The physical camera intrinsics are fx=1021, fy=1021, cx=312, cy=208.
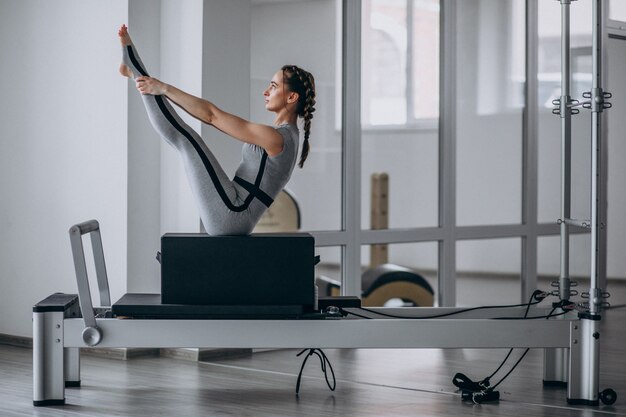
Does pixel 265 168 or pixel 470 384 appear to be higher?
pixel 265 168

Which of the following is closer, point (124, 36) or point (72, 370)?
point (124, 36)

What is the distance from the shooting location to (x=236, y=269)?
3473mm

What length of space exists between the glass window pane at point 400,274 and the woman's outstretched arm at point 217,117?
1.99 meters

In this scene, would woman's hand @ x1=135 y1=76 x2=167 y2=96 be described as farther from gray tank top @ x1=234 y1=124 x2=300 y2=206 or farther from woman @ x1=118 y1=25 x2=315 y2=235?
gray tank top @ x1=234 y1=124 x2=300 y2=206

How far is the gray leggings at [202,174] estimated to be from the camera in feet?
11.6

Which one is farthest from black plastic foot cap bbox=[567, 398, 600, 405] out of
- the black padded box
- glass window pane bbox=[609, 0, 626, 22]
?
glass window pane bbox=[609, 0, 626, 22]

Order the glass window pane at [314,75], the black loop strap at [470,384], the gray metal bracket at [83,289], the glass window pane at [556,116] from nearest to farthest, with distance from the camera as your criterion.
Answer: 1. the gray metal bracket at [83,289]
2. the black loop strap at [470,384]
3. the glass window pane at [314,75]
4. the glass window pane at [556,116]

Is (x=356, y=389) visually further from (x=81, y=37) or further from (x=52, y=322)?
(x=81, y=37)

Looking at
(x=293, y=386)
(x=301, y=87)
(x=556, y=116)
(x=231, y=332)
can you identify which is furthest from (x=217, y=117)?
(x=556, y=116)

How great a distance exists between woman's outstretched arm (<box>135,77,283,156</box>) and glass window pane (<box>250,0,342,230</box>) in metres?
1.46

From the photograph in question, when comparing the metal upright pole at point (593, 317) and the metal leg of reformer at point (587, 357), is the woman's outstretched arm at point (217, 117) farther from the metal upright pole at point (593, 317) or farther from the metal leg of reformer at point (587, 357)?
the metal leg of reformer at point (587, 357)

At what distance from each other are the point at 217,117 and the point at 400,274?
2.33m

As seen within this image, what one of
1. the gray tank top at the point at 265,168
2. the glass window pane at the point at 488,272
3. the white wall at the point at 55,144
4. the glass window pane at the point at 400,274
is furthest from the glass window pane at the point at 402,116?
the gray tank top at the point at 265,168

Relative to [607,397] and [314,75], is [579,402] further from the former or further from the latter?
[314,75]
